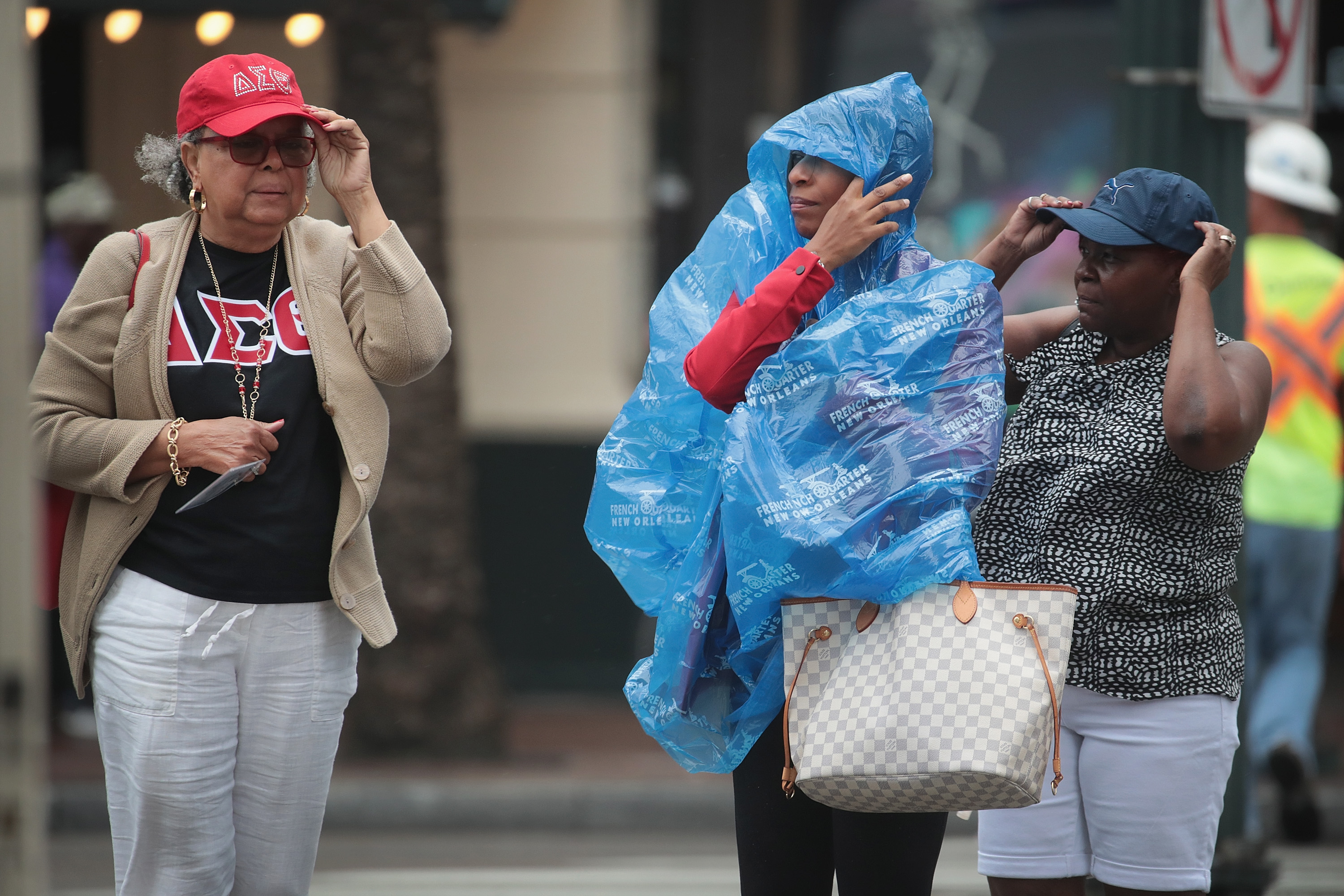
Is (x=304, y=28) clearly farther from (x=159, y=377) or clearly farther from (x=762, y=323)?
(x=762, y=323)

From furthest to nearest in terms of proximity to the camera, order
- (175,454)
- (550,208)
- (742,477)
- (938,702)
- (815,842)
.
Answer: (550,208)
(815,842)
(175,454)
(742,477)
(938,702)

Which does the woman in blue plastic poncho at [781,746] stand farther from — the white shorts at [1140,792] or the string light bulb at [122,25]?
the string light bulb at [122,25]

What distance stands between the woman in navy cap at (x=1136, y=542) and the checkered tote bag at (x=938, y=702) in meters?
0.34

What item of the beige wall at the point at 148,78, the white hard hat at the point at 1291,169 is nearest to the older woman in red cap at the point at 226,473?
the white hard hat at the point at 1291,169

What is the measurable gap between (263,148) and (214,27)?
194 inches

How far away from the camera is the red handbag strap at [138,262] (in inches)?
118

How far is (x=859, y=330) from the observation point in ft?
9.32

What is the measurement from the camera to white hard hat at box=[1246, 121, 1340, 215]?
5.93 metres

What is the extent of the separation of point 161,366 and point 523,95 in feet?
18.8

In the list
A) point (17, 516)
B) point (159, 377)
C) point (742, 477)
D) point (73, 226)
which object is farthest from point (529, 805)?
point (17, 516)

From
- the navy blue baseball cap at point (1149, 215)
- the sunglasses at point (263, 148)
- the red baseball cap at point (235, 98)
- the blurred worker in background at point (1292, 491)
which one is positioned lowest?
the blurred worker in background at point (1292, 491)

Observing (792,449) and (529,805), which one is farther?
(529,805)

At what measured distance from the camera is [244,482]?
3.00 meters

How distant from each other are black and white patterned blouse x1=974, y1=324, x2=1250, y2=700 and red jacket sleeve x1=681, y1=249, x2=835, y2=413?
0.51 meters
